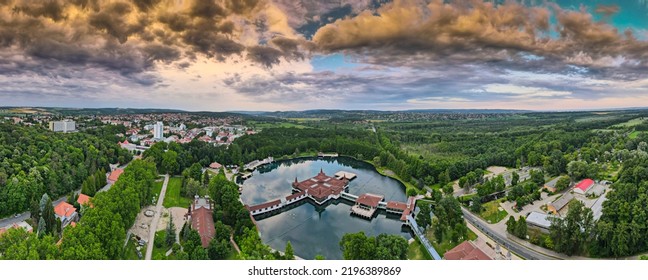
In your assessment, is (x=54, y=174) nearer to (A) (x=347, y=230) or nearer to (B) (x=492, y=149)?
(A) (x=347, y=230)

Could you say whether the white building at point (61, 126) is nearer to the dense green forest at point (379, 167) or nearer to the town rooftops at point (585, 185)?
the dense green forest at point (379, 167)

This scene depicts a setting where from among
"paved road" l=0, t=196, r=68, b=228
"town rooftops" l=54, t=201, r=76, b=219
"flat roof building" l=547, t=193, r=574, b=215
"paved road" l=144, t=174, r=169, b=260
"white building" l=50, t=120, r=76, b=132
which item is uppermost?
"white building" l=50, t=120, r=76, b=132

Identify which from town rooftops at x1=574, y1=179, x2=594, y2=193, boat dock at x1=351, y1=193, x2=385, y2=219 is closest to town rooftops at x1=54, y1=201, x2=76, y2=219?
boat dock at x1=351, y1=193, x2=385, y2=219

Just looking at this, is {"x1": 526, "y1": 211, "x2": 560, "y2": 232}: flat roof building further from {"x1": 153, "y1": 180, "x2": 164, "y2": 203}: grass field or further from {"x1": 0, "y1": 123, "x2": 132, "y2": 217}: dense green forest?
{"x1": 0, "y1": 123, "x2": 132, "y2": 217}: dense green forest

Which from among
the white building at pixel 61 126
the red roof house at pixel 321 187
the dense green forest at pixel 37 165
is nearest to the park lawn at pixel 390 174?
the red roof house at pixel 321 187

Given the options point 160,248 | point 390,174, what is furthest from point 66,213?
point 390,174

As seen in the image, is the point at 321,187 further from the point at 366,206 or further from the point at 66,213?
the point at 66,213
